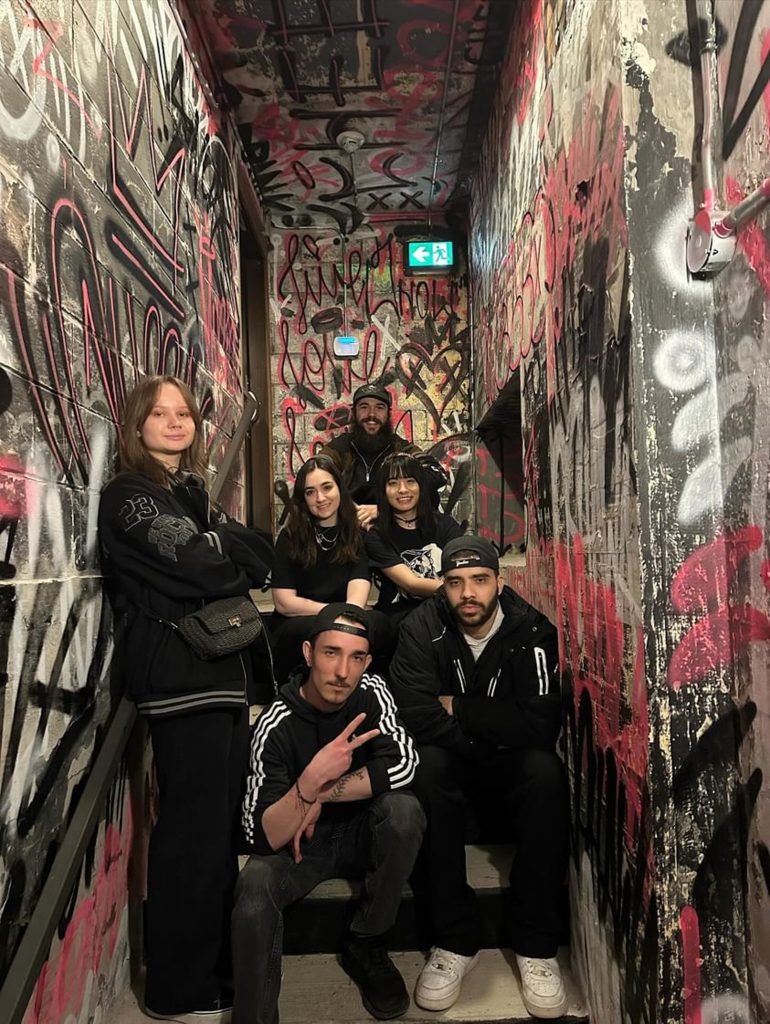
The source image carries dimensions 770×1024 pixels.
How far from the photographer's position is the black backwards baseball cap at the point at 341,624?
2250 mm

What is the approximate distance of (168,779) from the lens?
6.59ft

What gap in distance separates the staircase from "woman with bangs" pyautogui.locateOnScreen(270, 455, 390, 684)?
1.01m

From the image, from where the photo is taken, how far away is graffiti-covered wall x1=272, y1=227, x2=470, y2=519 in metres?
6.11

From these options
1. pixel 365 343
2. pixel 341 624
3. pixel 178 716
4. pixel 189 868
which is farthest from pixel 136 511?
pixel 365 343

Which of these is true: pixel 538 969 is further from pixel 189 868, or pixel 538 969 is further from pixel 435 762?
pixel 189 868

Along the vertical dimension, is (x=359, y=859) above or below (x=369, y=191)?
below

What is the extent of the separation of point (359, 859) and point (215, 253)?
3.13 meters

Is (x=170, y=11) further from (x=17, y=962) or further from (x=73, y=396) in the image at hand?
(x=17, y=962)

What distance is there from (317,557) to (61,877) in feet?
5.76

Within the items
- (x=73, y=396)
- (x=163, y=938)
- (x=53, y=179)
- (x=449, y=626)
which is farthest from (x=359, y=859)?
(x=53, y=179)

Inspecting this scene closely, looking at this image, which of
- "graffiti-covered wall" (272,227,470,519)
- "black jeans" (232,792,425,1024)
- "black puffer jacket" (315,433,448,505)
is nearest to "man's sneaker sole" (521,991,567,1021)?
"black jeans" (232,792,425,1024)

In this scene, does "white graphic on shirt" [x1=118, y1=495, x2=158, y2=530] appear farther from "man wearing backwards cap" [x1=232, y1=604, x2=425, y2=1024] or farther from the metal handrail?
"man wearing backwards cap" [x1=232, y1=604, x2=425, y2=1024]

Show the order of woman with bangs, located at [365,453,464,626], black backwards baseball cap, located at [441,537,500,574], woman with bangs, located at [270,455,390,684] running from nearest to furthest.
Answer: black backwards baseball cap, located at [441,537,500,574] → woman with bangs, located at [270,455,390,684] → woman with bangs, located at [365,453,464,626]

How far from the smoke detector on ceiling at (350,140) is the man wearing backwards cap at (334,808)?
3669 millimetres
